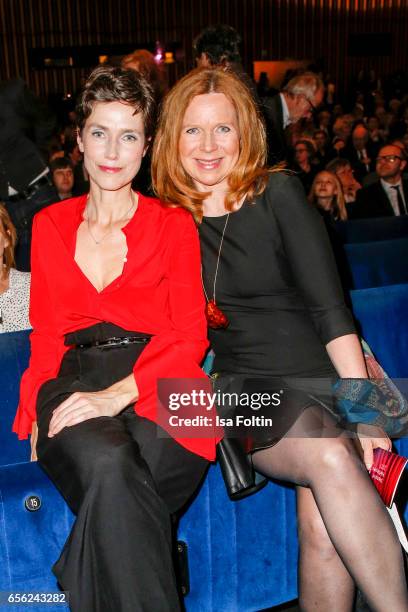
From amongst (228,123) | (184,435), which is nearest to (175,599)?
(184,435)

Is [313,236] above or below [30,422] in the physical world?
above

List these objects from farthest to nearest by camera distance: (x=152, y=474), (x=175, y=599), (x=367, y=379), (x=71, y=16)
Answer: (x=71, y=16) < (x=367, y=379) < (x=152, y=474) < (x=175, y=599)

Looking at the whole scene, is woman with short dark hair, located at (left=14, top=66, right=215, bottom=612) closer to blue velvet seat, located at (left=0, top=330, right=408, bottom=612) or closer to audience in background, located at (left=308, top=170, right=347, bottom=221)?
blue velvet seat, located at (left=0, top=330, right=408, bottom=612)

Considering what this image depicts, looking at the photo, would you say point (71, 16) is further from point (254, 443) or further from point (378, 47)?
point (254, 443)

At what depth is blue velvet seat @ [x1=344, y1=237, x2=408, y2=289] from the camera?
358 cm

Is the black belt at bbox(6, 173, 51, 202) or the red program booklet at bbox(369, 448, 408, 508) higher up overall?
the black belt at bbox(6, 173, 51, 202)

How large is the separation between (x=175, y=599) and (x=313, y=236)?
0.88 m

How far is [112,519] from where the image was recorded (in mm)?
1471

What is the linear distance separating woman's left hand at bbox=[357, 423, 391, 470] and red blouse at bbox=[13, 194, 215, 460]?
1.14 ft

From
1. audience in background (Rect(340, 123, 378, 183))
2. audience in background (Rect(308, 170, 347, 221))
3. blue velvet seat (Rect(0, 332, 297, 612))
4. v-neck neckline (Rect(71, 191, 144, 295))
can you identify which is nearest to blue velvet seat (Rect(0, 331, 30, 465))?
blue velvet seat (Rect(0, 332, 297, 612))

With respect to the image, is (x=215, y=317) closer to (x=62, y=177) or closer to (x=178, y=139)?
(x=178, y=139)

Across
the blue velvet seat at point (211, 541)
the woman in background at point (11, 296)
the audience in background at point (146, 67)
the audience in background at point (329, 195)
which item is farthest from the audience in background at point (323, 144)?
the blue velvet seat at point (211, 541)

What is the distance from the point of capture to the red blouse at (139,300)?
1.77 meters

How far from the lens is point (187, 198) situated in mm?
1938
